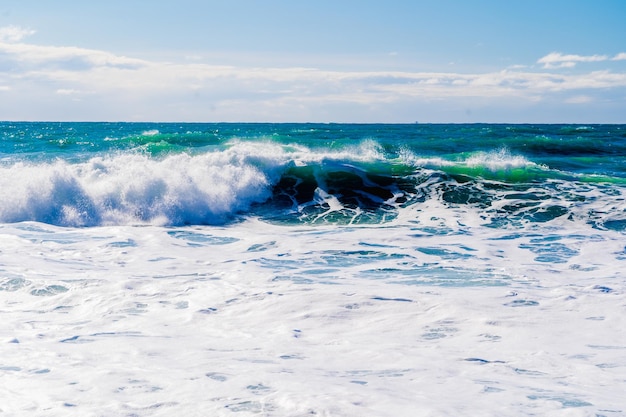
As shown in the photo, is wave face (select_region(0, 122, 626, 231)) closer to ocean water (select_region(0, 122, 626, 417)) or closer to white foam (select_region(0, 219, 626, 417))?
ocean water (select_region(0, 122, 626, 417))

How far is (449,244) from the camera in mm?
9578

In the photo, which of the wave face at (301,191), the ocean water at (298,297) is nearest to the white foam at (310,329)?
the ocean water at (298,297)

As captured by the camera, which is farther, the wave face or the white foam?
the wave face

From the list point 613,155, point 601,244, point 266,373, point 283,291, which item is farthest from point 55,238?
point 613,155

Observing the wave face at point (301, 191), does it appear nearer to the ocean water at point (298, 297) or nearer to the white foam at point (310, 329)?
the ocean water at point (298, 297)

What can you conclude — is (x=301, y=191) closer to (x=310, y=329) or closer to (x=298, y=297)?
(x=298, y=297)

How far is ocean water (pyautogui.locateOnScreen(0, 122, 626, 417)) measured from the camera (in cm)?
415

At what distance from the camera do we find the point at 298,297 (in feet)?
21.1

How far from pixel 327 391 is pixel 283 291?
8.54 ft

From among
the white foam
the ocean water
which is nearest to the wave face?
the ocean water

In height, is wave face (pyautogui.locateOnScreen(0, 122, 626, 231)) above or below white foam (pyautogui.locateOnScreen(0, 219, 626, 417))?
above

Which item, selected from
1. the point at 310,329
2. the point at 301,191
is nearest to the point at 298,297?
the point at 310,329

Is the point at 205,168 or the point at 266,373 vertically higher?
the point at 205,168

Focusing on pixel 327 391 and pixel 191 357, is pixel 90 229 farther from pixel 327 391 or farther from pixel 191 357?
pixel 327 391
